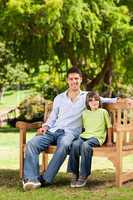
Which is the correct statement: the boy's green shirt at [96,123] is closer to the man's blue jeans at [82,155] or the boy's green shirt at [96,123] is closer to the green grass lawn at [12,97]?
the man's blue jeans at [82,155]

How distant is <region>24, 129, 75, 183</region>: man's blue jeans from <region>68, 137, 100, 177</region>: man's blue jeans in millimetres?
87

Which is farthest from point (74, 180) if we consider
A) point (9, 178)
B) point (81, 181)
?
point (9, 178)

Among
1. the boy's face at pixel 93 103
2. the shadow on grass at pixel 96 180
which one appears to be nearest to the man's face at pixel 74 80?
the boy's face at pixel 93 103

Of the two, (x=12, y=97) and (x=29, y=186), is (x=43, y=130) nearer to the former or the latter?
(x=29, y=186)

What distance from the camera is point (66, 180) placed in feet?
25.1

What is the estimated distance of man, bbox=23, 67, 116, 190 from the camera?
695 cm

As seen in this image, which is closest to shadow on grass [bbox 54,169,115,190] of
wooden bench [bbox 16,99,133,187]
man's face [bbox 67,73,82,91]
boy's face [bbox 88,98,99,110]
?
wooden bench [bbox 16,99,133,187]

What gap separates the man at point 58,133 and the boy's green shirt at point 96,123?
114mm

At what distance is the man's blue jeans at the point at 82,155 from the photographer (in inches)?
272

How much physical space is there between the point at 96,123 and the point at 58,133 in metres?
0.46

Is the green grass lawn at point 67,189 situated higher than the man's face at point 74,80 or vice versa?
the man's face at point 74,80

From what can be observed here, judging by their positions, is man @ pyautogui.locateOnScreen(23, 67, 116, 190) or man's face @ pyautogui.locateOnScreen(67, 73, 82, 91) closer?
man @ pyautogui.locateOnScreen(23, 67, 116, 190)

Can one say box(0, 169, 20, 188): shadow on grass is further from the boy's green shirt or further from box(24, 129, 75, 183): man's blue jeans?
the boy's green shirt

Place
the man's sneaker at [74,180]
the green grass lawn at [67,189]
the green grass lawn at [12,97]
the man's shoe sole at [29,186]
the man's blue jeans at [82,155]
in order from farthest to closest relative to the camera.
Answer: the green grass lawn at [12,97], the man's sneaker at [74,180], the man's blue jeans at [82,155], the man's shoe sole at [29,186], the green grass lawn at [67,189]
